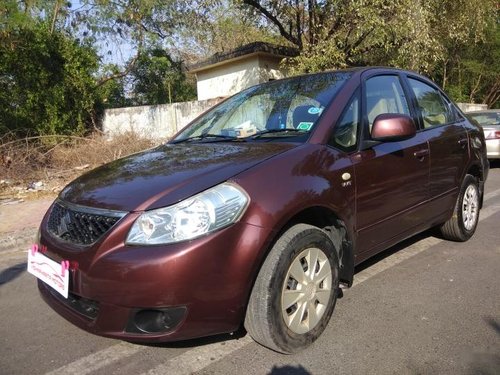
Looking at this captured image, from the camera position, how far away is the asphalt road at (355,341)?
2.77 metres

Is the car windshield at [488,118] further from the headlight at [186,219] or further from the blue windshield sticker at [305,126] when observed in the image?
the headlight at [186,219]

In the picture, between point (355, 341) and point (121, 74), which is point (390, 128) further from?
point (121, 74)

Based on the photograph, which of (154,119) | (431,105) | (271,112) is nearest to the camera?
(271,112)

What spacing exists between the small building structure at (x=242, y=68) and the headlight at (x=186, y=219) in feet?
36.3

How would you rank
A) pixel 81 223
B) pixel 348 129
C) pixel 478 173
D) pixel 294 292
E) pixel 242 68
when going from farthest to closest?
pixel 242 68
pixel 478 173
pixel 348 129
pixel 294 292
pixel 81 223

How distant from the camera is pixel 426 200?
4070 mm

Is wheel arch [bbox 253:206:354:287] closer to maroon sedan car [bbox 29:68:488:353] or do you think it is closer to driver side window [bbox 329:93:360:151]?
maroon sedan car [bbox 29:68:488:353]

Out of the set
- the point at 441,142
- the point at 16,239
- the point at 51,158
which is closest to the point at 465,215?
the point at 441,142

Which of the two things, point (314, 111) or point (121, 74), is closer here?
point (314, 111)

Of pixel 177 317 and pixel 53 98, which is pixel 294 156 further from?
pixel 53 98

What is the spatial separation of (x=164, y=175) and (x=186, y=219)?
47 centimetres

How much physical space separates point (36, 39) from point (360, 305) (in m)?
10.7

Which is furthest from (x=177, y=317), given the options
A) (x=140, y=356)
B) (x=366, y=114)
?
(x=366, y=114)

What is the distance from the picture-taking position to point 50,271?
2783 millimetres
